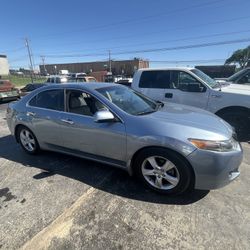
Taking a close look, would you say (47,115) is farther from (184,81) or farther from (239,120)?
(239,120)

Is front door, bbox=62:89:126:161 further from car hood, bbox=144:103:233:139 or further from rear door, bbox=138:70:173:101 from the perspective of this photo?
rear door, bbox=138:70:173:101

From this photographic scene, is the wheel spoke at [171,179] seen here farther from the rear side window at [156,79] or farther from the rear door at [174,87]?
the rear side window at [156,79]

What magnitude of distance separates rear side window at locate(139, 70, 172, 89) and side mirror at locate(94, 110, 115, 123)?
312cm

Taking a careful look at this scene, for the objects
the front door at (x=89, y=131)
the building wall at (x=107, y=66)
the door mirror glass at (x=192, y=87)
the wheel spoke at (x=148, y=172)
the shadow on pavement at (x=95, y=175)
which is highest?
the door mirror glass at (x=192, y=87)

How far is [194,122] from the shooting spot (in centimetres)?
299

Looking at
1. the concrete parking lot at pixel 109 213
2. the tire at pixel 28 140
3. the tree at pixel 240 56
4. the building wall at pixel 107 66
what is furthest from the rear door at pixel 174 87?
the tree at pixel 240 56

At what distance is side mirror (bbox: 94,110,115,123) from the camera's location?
3.04m

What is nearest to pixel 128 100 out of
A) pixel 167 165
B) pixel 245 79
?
pixel 167 165

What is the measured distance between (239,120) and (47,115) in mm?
4327

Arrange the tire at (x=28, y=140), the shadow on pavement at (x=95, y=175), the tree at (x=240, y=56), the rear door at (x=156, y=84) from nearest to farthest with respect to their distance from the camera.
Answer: the shadow on pavement at (x=95, y=175) → the tire at (x=28, y=140) → the rear door at (x=156, y=84) → the tree at (x=240, y=56)

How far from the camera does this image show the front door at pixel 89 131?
3.15 m

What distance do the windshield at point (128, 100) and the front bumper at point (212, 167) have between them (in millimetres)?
1079

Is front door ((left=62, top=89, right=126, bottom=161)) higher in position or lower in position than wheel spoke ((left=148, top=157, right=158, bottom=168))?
higher

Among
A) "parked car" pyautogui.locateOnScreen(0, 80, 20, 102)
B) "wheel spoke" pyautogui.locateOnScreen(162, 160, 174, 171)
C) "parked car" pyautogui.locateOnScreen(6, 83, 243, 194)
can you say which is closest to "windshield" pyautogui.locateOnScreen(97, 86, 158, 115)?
"parked car" pyautogui.locateOnScreen(6, 83, 243, 194)
